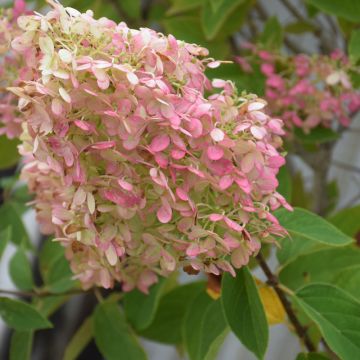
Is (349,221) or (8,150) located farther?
(8,150)

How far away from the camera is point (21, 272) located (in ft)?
3.25

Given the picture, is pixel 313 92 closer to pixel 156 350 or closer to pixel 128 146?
pixel 128 146

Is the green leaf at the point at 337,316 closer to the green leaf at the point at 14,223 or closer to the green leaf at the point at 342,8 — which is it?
the green leaf at the point at 342,8

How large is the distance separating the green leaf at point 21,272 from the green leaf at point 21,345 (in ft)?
0.46

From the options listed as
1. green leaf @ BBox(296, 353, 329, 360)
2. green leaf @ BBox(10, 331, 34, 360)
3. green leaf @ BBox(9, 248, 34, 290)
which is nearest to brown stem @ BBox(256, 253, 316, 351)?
green leaf @ BBox(296, 353, 329, 360)

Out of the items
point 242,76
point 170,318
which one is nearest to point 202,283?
point 170,318

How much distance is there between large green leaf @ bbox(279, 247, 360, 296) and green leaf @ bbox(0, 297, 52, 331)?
0.25 meters

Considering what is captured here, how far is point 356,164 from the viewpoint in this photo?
5.50 ft

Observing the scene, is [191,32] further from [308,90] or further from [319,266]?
[319,266]

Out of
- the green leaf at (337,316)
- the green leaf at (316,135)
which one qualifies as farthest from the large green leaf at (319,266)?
the green leaf at (316,135)

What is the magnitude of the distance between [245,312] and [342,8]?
423 millimetres

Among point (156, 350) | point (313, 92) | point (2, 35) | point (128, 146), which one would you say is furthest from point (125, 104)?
point (156, 350)

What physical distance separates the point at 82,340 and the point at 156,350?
0.98 meters

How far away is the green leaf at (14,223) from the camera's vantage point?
3.48ft
